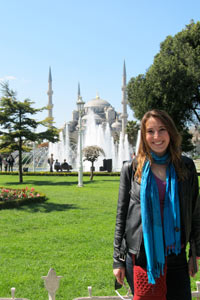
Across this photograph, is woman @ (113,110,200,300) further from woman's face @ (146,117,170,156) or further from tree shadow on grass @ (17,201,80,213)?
tree shadow on grass @ (17,201,80,213)

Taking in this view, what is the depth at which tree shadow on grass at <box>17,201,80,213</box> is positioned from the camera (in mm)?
8645

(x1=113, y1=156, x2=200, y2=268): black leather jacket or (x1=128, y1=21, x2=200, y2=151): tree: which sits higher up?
(x1=128, y1=21, x2=200, y2=151): tree

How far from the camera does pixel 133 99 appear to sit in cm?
1825

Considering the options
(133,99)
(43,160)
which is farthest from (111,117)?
(133,99)

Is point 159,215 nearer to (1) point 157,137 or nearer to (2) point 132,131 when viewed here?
(1) point 157,137

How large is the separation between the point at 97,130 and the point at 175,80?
17.0 m

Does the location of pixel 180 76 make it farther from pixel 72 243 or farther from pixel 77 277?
pixel 77 277

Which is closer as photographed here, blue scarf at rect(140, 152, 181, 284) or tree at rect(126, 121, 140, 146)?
blue scarf at rect(140, 152, 181, 284)

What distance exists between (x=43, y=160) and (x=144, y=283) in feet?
114

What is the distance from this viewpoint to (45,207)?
9.09 meters

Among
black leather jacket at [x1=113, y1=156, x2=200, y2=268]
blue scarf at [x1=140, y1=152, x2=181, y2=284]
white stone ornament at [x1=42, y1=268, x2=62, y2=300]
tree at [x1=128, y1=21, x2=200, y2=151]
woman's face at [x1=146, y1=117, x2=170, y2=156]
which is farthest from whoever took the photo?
tree at [x1=128, y1=21, x2=200, y2=151]

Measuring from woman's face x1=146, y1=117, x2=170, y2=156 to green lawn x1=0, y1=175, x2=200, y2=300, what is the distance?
211cm

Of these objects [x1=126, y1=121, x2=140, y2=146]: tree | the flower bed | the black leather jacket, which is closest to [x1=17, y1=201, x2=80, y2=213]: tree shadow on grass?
the flower bed

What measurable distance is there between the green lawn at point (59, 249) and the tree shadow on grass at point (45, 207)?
0.08 feet
